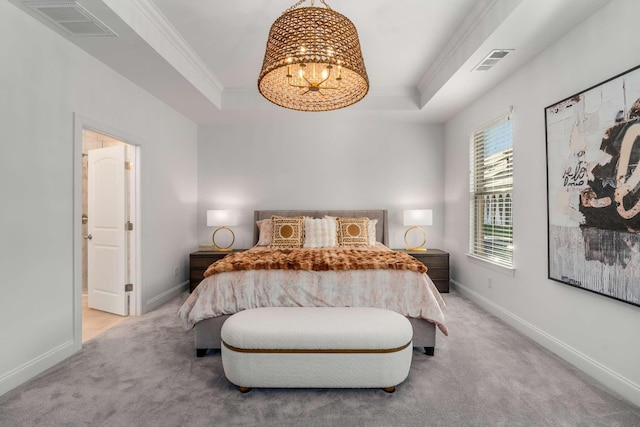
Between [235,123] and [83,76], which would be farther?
[235,123]

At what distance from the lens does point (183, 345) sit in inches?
106

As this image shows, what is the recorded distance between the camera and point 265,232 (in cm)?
448

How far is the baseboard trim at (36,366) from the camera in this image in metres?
2.03

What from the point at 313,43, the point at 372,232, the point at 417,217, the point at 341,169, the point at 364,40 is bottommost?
the point at 372,232

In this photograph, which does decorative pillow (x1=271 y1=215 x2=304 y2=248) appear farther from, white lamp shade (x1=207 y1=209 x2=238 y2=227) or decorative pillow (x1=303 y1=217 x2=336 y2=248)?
white lamp shade (x1=207 y1=209 x2=238 y2=227)

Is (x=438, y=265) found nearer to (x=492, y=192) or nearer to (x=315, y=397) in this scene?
(x=492, y=192)

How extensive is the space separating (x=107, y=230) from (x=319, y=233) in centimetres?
250

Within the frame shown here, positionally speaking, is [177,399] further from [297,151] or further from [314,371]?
[297,151]

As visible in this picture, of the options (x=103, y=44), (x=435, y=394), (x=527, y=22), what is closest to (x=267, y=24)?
(x=103, y=44)

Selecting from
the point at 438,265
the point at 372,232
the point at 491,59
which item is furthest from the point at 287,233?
the point at 491,59

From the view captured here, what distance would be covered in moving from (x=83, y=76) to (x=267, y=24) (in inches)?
64.2

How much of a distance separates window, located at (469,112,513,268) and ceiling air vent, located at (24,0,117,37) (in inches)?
145

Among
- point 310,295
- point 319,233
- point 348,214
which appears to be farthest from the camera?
point 348,214

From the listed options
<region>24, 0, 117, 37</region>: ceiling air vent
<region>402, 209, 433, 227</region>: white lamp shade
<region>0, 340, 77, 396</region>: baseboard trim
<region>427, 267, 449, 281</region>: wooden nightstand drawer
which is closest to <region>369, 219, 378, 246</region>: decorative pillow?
<region>402, 209, 433, 227</region>: white lamp shade
